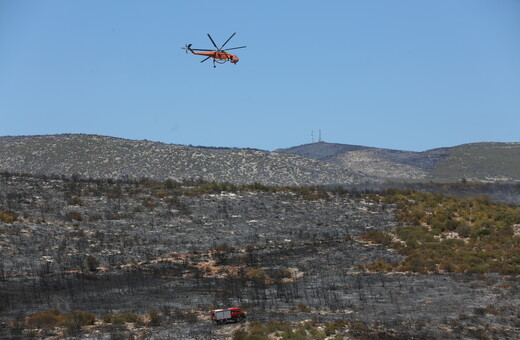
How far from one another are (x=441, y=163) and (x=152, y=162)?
8536cm

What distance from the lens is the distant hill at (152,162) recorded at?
12115 centimetres

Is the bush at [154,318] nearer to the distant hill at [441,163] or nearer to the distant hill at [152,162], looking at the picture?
the distant hill at [152,162]

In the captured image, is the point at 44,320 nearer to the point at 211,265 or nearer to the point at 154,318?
the point at 154,318

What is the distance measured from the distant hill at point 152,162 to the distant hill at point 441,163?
102 feet

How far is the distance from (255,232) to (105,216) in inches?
505

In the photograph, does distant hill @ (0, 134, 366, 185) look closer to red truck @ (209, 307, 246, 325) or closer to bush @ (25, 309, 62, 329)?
bush @ (25, 309, 62, 329)

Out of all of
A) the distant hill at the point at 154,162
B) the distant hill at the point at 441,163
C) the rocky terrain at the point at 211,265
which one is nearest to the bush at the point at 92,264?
the rocky terrain at the point at 211,265

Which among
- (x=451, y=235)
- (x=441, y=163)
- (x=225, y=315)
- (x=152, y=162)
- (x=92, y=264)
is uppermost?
(x=441, y=163)

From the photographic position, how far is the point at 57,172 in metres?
120

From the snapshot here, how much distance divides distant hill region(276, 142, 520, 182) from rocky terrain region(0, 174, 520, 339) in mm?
92150

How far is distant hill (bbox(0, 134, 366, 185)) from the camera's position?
121m

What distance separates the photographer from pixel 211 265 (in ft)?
170

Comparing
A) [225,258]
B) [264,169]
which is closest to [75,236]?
[225,258]

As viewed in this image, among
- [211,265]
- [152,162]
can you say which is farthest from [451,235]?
[152,162]
